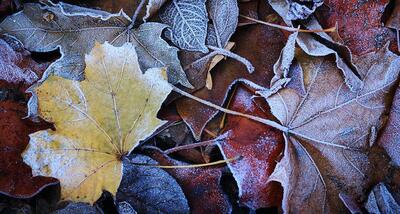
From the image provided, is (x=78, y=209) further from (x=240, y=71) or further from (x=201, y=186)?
(x=240, y=71)

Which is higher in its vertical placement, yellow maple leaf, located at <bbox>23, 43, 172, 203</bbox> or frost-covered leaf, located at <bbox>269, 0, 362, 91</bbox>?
frost-covered leaf, located at <bbox>269, 0, 362, 91</bbox>

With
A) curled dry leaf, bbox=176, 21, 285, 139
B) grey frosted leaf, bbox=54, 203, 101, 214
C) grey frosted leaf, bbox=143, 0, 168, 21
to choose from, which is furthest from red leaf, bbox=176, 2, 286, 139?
grey frosted leaf, bbox=54, 203, 101, 214

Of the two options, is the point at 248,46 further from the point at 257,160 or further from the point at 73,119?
the point at 73,119

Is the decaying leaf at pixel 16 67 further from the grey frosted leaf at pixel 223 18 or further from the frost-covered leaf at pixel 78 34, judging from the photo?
the grey frosted leaf at pixel 223 18

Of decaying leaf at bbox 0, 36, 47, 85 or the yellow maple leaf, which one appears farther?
decaying leaf at bbox 0, 36, 47, 85

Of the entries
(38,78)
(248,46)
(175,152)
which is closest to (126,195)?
(175,152)

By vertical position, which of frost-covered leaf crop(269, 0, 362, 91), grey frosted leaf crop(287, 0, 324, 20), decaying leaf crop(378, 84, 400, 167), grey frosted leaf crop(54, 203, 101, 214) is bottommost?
grey frosted leaf crop(54, 203, 101, 214)

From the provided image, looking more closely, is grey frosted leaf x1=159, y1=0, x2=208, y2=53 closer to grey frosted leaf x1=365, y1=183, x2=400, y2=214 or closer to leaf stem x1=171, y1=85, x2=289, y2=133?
leaf stem x1=171, y1=85, x2=289, y2=133
